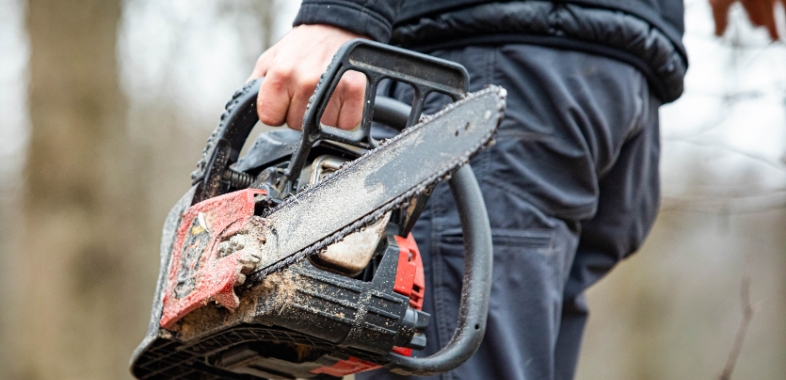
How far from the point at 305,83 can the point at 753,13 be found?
1.39 metres

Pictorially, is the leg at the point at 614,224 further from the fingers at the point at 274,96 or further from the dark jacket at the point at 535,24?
the fingers at the point at 274,96

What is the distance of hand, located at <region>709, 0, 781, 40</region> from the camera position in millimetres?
1847

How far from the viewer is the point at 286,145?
1137 millimetres

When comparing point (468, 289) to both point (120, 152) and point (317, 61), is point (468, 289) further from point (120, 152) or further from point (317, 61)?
point (120, 152)

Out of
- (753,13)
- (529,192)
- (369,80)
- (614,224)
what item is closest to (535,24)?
(529,192)

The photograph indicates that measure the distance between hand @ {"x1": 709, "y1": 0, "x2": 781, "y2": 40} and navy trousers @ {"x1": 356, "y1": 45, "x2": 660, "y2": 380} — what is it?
62cm

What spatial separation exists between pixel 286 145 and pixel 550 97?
1.57 feet

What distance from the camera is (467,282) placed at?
1.11m

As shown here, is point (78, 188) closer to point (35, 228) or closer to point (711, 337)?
point (35, 228)

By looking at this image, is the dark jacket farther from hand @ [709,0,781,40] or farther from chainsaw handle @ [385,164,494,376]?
hand @ [709,0,781,40]

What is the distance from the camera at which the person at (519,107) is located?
1147mm

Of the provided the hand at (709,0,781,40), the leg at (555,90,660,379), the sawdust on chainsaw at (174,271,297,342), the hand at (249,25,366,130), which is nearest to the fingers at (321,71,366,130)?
the hand at (249,25,366,130)

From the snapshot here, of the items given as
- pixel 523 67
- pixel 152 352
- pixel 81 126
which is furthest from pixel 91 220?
pixel 523 67

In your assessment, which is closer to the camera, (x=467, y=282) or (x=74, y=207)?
(x=467, y=282)
